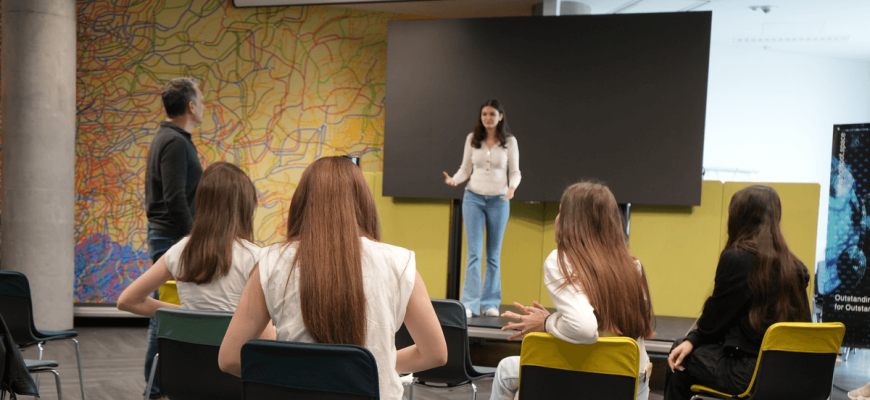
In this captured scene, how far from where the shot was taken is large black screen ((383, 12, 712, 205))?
4.98 m

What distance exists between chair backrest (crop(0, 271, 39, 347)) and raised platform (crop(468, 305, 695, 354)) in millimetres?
2615

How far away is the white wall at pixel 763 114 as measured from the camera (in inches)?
343

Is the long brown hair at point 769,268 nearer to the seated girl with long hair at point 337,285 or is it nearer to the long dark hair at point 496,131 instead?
the seated girl with long hair at point 337,285

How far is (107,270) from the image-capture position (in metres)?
5.86

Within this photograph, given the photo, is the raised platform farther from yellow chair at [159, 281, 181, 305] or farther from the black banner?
yellow chair at [159, 281, 181, 305]

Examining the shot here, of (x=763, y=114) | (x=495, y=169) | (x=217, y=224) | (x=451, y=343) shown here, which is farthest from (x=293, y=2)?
(x=763, y=114)

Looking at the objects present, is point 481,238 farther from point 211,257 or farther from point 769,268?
point 211,257

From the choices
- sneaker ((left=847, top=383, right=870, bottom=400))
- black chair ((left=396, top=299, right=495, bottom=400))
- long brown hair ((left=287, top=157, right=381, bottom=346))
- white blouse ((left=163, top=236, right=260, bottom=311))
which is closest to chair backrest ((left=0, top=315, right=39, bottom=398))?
white blouse ((left=163, top=236, right=260, bottom=311))

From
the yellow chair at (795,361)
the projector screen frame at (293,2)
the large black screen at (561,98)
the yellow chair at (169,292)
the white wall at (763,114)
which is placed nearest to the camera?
the yellow chair at (795,361)

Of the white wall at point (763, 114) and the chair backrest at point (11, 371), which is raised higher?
the white wall at point (763, 114)

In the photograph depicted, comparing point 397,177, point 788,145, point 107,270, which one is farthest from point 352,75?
point 788,145

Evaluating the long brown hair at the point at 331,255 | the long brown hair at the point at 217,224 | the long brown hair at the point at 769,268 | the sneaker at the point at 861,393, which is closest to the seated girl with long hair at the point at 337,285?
the long brown hair at the point at 331,255

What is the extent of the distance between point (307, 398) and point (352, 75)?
5205 millimetres

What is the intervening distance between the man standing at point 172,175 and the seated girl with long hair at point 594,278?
6.62 feet
